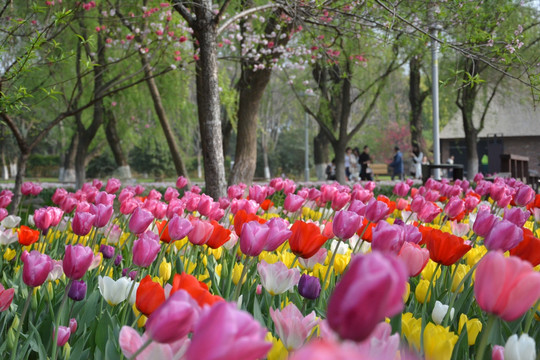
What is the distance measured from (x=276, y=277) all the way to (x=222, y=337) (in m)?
1.08

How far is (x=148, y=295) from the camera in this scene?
1222mm

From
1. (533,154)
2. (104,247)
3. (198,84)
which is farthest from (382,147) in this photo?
(104,247)

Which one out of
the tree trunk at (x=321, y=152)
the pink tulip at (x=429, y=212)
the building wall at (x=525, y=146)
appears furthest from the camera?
the building wall at (x=525, y=146)

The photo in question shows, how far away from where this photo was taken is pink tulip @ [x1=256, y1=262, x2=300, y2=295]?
157 cm

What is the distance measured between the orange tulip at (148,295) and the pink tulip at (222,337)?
690mm

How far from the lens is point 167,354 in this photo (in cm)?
89

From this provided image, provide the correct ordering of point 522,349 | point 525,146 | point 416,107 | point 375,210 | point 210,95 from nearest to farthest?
point 522,349 < point 375,210 < point 210,95 < point 416,107 < point 525,146

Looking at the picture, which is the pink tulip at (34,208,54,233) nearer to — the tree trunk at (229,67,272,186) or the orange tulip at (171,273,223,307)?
the orange tulip at (171,273,223,307)

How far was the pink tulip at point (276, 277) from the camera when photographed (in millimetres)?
1574

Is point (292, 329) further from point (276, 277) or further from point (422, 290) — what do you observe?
point (422, 290)

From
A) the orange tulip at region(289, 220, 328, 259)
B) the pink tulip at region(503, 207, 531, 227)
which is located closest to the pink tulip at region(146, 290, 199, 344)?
the orange tulip at region(289, 220, 328, 259)

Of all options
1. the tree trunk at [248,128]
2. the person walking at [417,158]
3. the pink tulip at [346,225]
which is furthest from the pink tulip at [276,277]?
the person walking at [417,158]

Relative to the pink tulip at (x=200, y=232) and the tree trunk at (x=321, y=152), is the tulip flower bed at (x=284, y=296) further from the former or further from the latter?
the tree trunk at (x=321, y=152)

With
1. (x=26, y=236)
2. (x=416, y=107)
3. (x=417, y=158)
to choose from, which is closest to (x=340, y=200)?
(x=26, y=236)
